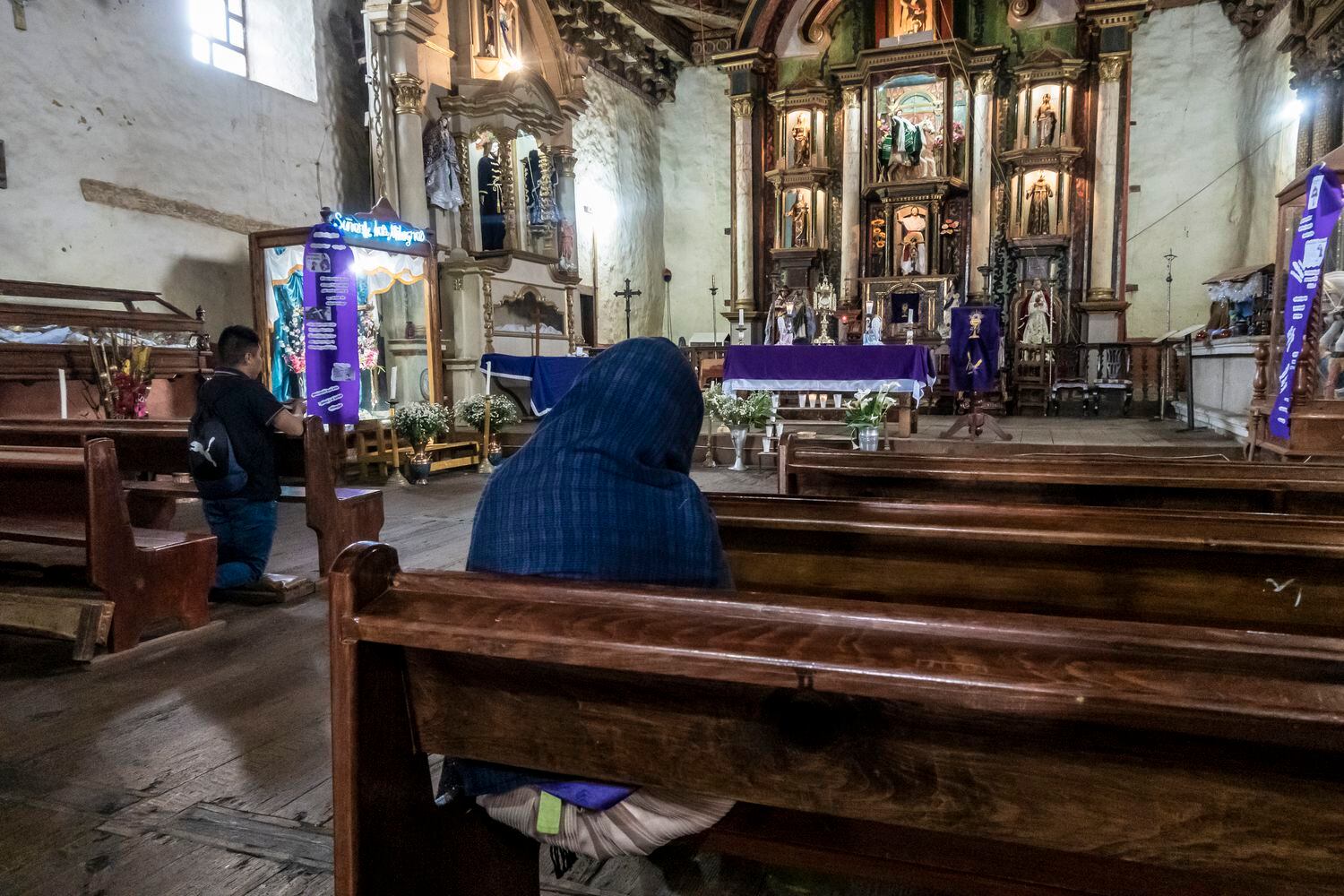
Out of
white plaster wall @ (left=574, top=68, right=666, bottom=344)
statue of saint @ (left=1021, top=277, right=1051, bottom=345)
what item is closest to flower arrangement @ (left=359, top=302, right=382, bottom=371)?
white plaster wall @ (left=574, top=68, right=666, bottom=344)

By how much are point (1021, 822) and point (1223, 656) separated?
0.31 metres

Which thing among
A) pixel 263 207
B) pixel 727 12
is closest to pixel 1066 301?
pixel 727 12

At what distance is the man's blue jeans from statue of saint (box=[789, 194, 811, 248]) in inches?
468

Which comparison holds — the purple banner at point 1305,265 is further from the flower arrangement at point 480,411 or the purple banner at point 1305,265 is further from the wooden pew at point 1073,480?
the flower arrangement at point 480,411

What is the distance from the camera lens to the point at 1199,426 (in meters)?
9.67

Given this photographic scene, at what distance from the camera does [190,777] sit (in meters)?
2.22

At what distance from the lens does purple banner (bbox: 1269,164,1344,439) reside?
5.25 metres

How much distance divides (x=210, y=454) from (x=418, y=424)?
365 centimetres

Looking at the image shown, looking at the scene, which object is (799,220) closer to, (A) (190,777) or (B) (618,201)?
(B) (618,201)

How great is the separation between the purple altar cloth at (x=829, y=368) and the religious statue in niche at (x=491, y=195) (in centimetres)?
351

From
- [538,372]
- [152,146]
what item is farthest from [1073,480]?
[152,146]

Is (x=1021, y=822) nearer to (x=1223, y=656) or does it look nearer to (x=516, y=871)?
(x=1223, y=656)

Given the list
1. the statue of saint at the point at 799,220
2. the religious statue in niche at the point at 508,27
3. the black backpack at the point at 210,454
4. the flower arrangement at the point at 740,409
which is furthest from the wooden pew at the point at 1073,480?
the statue of saint at the point at 799,220

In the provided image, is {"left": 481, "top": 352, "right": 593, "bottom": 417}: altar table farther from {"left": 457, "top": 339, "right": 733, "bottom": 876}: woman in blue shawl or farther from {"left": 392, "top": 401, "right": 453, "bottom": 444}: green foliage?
{"left": 457, "top": 339, "right": 733, "bottom": 876}: woman in blue shawl
